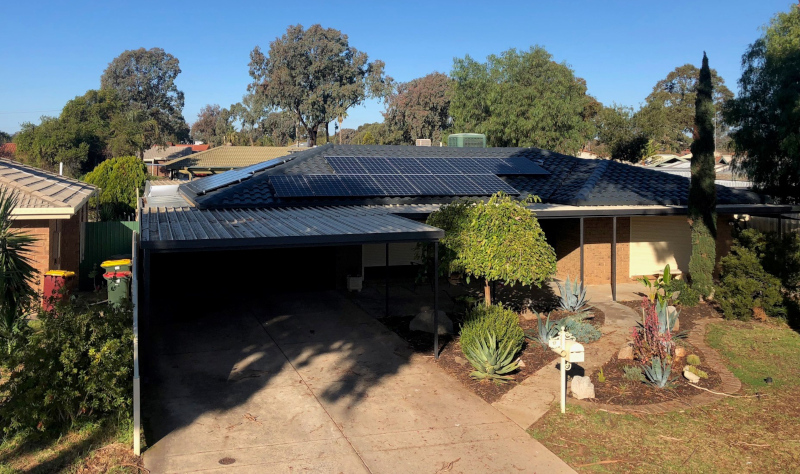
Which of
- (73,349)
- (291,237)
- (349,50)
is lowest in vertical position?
(73,349)

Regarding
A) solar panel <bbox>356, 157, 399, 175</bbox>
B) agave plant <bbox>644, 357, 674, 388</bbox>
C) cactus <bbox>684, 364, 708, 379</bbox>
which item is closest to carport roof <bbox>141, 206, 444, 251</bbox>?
agave plant <bbox>644, 357, 674, 388</bbox>

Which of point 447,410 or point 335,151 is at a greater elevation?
point 335,151

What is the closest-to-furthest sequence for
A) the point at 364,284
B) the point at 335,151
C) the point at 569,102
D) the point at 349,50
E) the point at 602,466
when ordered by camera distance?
the point at 602,466 < the point at 364,284 < the point at 335,151 < the point at 569,102 < the point at 349,50

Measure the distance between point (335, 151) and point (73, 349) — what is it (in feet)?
43.0

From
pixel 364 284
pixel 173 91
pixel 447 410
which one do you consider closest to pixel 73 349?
pixel 447 410

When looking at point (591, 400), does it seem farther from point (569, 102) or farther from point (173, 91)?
point (173, 91)

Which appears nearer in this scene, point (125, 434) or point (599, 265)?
point (125, 434)

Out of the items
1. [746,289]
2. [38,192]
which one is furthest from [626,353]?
[38,192]

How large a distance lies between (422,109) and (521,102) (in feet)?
83.4

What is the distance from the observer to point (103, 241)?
18062 mm

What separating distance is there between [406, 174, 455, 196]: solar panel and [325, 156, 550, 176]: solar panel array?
0.52 meters

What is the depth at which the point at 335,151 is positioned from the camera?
768 inches

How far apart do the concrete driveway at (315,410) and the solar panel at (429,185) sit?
15.9 ft

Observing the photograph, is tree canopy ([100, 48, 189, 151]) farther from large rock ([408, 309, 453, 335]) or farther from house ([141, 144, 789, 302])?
large rock ([408, 309, 453, 335])
